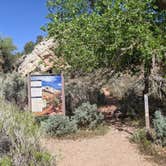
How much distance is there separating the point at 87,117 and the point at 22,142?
5.14m

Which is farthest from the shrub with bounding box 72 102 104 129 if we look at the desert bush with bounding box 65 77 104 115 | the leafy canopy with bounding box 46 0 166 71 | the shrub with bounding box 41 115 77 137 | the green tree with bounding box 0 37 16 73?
the green tree with bounding box 0 37 16 73

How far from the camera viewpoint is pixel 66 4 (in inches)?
450

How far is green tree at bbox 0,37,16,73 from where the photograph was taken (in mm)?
33231

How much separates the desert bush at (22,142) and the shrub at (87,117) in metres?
4.45

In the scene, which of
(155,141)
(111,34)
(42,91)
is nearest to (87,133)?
(42,91)

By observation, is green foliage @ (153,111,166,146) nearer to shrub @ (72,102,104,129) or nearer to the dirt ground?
the dirt ground

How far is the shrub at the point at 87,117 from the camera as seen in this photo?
388 inches

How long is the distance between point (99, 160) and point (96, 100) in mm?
8255

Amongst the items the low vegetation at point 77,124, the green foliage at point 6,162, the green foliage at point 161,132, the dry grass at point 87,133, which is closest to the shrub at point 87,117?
the low vegetation at point 77,124

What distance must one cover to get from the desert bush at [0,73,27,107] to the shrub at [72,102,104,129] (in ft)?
14.0

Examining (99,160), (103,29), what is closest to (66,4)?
(103,29)

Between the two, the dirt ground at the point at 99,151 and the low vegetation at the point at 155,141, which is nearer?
the dirt ground at the point at 99,151

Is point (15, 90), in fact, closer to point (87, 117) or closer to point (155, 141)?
point (87, 117)

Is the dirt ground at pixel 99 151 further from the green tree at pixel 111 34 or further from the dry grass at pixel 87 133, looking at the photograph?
the green tree at pixel 111 34
